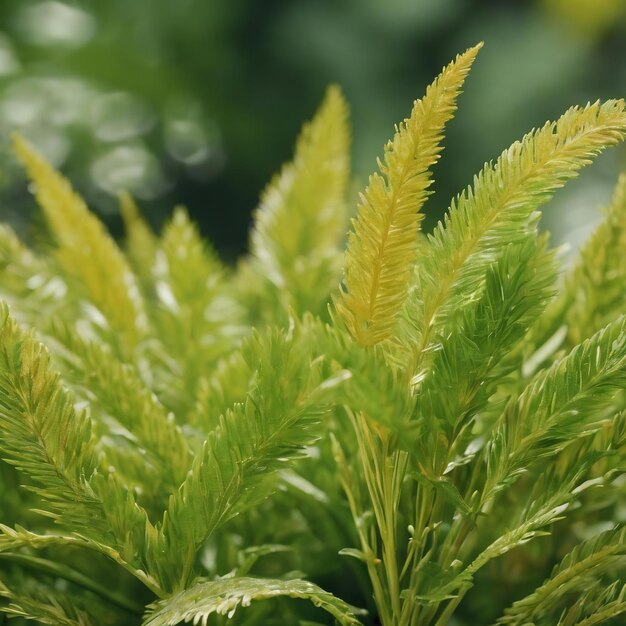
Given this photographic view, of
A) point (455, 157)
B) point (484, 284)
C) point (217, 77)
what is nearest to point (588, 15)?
point (455, 157)

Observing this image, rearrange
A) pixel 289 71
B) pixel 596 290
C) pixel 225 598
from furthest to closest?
1. pixel 289 71
2. pixel 596 290
3. pixel 225 598

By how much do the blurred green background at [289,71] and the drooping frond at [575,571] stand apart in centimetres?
99

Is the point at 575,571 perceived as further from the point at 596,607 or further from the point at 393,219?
the point at 393,219

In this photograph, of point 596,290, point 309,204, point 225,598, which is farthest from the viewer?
point 309,204

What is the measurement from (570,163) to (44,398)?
6.6 inches

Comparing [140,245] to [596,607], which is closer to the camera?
[596,607]

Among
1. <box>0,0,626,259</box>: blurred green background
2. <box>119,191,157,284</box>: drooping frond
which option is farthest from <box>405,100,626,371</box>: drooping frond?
<box>0,0,626,259</box>: blurred green background

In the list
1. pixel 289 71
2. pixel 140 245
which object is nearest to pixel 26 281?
pixel 140 245

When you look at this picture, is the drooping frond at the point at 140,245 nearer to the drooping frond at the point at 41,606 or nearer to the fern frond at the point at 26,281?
the fern frond at the point at 26,281

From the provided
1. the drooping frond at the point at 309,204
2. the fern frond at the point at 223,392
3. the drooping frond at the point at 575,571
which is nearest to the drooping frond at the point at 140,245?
the drooping frond at the point at 309,204

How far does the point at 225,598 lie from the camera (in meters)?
0.23

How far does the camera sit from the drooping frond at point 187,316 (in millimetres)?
385

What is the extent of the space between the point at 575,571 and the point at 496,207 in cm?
11

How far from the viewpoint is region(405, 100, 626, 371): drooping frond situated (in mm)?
245
